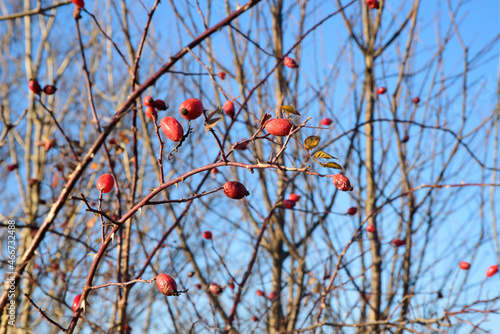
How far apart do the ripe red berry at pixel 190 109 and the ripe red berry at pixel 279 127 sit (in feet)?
0.56

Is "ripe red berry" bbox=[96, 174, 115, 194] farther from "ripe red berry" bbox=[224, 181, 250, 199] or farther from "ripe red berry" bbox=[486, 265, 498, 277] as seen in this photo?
"ripe red berry" bbox=[486, 265, 498, 277]

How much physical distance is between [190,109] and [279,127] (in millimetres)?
198

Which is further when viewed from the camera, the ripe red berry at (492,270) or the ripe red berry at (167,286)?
the ripe red berry at (492,270)

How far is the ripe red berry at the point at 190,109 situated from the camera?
2.85 feet

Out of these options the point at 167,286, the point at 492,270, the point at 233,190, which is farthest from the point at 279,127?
the point at 492,270

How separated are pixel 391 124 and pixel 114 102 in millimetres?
4561

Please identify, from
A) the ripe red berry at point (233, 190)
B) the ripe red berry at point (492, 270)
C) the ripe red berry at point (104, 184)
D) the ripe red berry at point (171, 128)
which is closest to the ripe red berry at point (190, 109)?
the ripe red berry at point (171, 128)

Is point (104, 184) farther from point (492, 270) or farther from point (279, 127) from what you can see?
point (492, 270)

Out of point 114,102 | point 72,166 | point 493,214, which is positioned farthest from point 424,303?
point 114,102

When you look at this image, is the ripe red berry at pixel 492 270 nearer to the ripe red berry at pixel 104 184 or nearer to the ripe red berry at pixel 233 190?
the ripe red berry at pixel 233 190

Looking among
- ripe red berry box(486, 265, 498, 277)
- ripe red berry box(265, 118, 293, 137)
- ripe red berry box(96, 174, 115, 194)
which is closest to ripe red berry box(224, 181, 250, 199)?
ripe red berry box(265, 118, 293, 137)

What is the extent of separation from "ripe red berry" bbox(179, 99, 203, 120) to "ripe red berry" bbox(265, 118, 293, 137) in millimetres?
170

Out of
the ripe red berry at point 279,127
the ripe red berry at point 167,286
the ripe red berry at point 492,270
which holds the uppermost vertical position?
the ripe red berry at point 492,270

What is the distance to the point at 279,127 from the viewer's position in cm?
79
